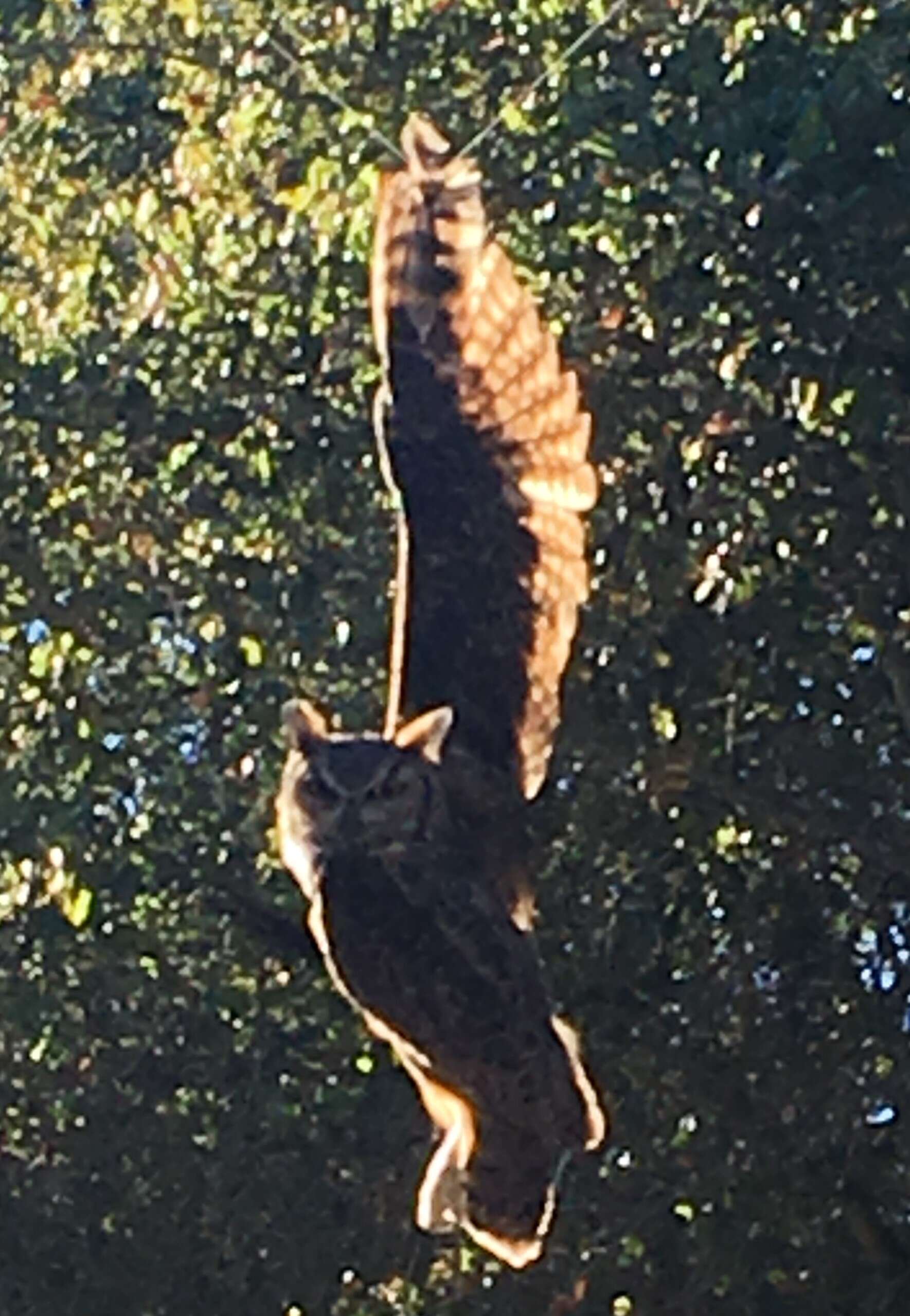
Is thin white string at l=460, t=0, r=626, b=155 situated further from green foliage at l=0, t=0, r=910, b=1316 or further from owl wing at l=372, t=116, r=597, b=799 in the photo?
owl wing at l=372, t=116, r=597, b=799

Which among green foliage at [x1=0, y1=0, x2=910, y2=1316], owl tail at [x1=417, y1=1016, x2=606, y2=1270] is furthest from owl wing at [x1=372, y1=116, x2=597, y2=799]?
green foliage at [x1=0, y1=0, x2=910, y2=1316]

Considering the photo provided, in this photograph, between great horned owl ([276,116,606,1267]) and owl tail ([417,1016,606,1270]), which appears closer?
great horned owl ([276,116,606,1267])

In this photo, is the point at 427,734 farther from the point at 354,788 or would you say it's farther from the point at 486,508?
the point at 486,508

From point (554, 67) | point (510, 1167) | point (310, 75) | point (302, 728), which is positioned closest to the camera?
point (302, 728)

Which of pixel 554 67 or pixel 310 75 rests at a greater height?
pixel 310 75

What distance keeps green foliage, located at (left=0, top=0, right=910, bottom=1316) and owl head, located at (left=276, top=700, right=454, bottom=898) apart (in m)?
1.68

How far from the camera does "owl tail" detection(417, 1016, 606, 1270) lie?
361 cm

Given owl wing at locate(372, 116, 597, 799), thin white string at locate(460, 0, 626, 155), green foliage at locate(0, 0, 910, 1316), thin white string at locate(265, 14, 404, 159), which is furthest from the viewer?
thin white string at locate(265, 14, 404, 159)

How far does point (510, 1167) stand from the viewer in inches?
142

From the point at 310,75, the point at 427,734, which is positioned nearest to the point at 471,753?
the point at 427,734

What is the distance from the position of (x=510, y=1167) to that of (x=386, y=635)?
5.76 ft

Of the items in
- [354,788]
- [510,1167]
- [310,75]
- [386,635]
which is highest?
[310,75]

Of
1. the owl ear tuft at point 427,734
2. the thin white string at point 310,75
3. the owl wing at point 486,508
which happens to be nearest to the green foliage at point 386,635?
the thin white string at point 310,75

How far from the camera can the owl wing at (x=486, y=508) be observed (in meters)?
3.54
